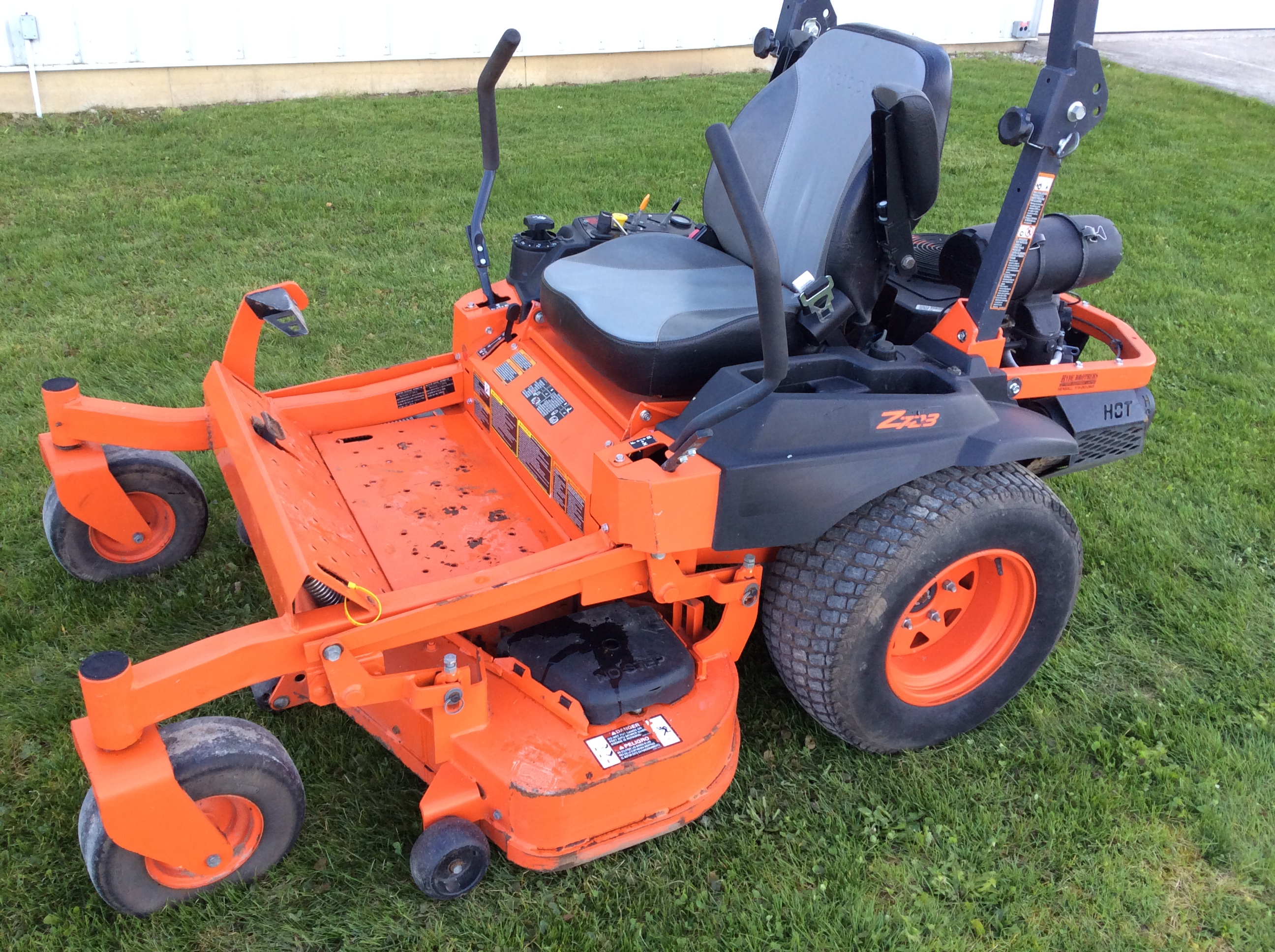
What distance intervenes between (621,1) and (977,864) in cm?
875

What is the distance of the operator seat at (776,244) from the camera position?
2.63 meters

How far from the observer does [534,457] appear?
9.61 feet

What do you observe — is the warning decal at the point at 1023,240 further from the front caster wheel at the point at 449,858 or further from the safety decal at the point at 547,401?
the front caster wheel at the point at 449,858

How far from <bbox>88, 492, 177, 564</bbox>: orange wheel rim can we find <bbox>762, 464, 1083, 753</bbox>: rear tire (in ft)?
6.49

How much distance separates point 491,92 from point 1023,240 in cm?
163

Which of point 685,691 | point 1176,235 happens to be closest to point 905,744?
point 685,691

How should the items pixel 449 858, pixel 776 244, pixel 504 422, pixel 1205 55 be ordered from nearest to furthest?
1. pixel 449 858
2. pixel 776 244
3. pixel 504 422
4. pixel 1205 55

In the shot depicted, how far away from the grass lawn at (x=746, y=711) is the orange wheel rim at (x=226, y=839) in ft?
0.27

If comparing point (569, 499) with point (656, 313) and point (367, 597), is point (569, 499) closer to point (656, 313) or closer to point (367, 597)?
point (656, 313)

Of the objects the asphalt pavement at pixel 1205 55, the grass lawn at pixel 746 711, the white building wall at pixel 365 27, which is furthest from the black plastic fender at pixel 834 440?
the asphalt pavement at pixel 1205 55

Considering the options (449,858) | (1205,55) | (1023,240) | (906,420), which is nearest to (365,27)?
(1023,240)

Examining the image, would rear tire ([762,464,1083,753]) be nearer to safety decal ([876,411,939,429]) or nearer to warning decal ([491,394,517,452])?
safety decal ([876,411,939,429])

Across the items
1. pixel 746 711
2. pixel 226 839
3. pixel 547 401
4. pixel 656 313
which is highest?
pixel 656 313

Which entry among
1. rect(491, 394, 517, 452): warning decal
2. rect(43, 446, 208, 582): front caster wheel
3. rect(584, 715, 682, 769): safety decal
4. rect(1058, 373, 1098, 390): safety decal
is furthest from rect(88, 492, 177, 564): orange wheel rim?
rect(1058, 373, 1098, 390): safety decal
